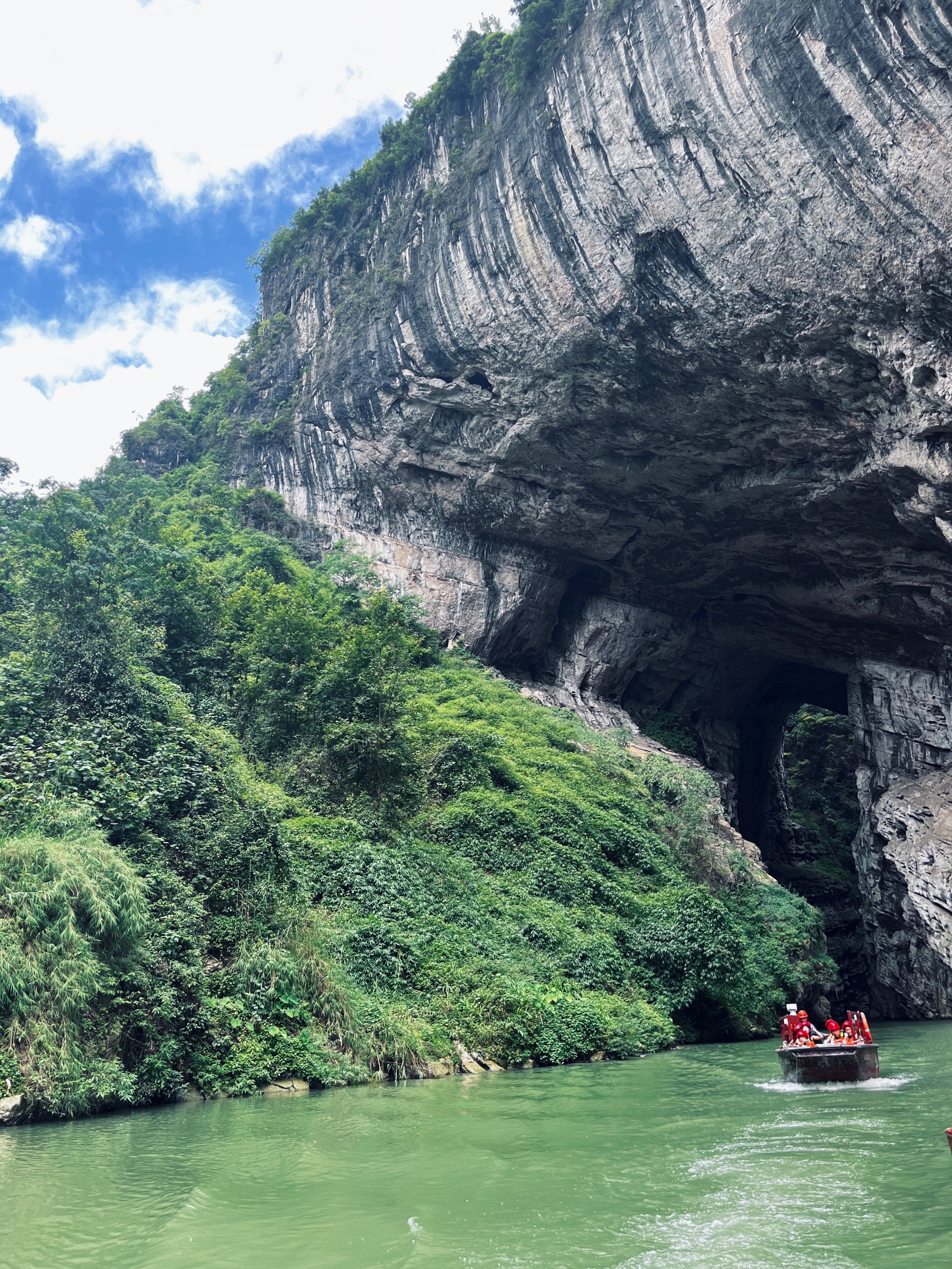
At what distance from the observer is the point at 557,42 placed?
19.1 metres

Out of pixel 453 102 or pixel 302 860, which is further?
pixel 453 102

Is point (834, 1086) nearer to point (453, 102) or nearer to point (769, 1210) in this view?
point (769, 1210)

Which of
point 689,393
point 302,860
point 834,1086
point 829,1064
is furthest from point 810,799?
point 302,860

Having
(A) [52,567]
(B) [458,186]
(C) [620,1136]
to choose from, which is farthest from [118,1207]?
(B) [458,186]

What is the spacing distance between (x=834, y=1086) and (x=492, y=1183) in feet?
18.8

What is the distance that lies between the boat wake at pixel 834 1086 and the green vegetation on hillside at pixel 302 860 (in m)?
2.52

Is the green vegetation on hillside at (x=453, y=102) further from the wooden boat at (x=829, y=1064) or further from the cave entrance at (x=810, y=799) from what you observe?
the wooden boat at (x=829, y=1064)

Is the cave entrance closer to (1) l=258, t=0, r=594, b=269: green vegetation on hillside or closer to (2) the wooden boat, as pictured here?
(2) the wooden boat

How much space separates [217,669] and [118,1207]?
47.5 feet

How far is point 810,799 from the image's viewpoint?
111 ft

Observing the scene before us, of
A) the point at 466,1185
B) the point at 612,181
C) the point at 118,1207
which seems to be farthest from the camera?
the point at 612,181

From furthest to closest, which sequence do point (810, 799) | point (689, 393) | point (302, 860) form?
point (810, 799), point (689, 393), point (302, 860)

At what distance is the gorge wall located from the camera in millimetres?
15203

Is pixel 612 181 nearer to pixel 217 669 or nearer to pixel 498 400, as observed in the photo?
pixel 498 400
